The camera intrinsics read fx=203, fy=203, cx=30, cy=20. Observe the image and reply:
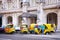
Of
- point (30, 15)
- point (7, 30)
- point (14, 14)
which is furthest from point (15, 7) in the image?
point (7, 30)

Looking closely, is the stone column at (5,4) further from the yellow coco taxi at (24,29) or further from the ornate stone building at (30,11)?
the yellow coco taxi at (24,29)

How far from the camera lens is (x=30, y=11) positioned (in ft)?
112

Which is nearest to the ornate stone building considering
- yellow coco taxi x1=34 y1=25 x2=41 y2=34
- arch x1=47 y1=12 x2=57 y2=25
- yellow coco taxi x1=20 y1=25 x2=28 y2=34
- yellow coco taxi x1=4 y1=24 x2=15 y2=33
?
arch x1=47 y1=12 x2=57 y2=25

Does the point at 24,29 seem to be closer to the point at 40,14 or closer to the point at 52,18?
the point at 40,14

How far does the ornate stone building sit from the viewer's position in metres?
31.5

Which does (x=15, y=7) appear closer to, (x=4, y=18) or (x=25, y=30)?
(x=4, y=18)

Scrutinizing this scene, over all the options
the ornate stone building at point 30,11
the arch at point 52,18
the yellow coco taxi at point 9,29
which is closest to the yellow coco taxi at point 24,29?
the yellow coco taxi at point 9,29

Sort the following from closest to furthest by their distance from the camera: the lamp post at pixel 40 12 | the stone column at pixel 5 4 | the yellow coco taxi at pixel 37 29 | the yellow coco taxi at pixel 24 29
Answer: the yellow coco taxi at pixel 37 29, the yellow coco taxi at pixel 24 29, the lamp post at pixel 40 12, the stone column at pixel 5 4

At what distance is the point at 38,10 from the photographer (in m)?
32.7

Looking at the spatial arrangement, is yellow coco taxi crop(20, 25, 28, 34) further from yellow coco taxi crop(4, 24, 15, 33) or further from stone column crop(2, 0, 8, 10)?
stone column crop(2, 0, 8, 10)

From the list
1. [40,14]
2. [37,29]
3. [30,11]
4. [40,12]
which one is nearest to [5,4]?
[30,11]

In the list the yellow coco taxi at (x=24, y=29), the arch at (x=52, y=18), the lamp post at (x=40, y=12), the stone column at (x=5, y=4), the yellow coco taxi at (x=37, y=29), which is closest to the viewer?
the yellow coco taxi at (x=37, y=29)

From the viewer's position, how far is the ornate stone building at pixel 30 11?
31469mm

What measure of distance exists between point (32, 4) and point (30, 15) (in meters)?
3.33
